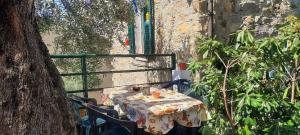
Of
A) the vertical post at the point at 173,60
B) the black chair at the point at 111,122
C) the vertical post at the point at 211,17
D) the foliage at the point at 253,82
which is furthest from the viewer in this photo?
the vertical post at the point at 173,60

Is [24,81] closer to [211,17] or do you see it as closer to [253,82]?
[253,82]

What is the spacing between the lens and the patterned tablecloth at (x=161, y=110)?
312cm

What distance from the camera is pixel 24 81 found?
5.10ft

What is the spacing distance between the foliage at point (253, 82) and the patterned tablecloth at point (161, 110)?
849 mm

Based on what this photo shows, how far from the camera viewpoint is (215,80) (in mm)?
2098

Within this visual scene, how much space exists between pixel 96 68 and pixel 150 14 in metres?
1.17

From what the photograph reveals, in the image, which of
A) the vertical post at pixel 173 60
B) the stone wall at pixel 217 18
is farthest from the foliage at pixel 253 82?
the vertical post at pixel 173 60

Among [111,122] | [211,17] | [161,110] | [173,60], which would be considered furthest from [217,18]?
[111,122]

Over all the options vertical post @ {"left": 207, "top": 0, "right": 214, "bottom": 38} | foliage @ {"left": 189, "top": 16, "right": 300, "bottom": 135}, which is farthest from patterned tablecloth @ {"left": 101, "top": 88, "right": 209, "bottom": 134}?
vertical post @ {"left": 207, "top": 0, "right": 214, "bottom": 38}

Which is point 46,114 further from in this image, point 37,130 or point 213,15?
point 213,15

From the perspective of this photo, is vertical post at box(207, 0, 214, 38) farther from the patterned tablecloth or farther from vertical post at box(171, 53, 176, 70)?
the patterned tablecloth

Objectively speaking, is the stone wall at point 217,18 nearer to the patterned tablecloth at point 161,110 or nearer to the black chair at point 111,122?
the patterned tablecloth at point 161,110

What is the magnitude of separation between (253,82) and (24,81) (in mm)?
1127

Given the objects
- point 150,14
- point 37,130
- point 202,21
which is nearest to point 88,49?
point 150,14
